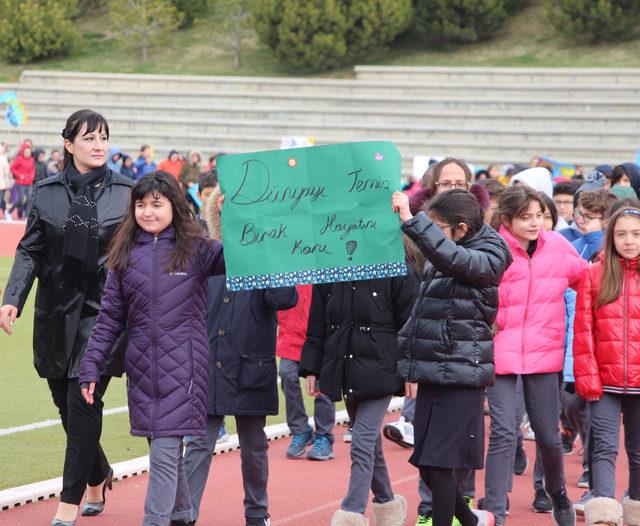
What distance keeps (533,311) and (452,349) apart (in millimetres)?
1209

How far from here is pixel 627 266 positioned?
7.04 metres

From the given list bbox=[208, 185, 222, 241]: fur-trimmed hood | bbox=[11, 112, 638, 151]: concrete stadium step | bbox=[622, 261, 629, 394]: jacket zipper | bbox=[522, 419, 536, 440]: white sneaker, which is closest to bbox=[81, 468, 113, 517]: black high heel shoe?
bbox=[208, 185, 222, 241]: fur-trimmed hood

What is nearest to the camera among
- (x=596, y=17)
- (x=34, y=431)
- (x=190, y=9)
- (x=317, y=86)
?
(x=34, y=431)

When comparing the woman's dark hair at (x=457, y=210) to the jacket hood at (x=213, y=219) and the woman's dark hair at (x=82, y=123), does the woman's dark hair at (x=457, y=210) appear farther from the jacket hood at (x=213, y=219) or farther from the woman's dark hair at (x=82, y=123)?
the woman's dark hair at (x=82, y=123)

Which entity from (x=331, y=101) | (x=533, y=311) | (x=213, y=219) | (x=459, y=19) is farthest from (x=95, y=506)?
(x=459, y=19)

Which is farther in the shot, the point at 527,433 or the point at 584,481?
the point at 527,433

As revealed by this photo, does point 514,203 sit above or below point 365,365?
above

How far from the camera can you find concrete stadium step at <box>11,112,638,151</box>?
3509 centimetres

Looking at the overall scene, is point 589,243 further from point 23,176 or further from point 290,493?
point 23,176

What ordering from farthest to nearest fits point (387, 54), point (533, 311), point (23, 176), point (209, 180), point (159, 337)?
point (387, 54)
point (23, 176)
point (209, 180)
point (533, 311)
point (159, 337)

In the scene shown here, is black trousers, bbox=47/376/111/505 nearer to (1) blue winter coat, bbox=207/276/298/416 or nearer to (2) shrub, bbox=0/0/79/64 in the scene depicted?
(1) blue winter coat, bbox=207/276/298/416

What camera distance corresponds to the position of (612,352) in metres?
6.96

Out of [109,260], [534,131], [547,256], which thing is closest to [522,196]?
[547,256]

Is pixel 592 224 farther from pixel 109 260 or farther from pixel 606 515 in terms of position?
pixel 109 260
